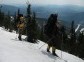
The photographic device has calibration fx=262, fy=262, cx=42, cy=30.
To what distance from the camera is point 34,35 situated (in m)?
24.6

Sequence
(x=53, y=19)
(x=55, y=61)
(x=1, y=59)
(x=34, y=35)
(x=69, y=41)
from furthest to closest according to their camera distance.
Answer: (x=69, y=41) < (x=34, y=35) < (x=53, y=19) < (x=55, y=61) < (x=1, y=59)

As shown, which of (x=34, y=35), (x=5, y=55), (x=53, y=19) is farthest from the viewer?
(x=34, y=35)

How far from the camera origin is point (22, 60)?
1117 centimetres

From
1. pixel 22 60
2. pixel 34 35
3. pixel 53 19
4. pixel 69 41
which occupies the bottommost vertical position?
pixel 69 41

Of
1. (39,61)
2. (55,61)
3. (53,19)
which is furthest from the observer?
(53,19)

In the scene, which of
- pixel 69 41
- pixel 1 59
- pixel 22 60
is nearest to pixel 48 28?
pixel 22 60

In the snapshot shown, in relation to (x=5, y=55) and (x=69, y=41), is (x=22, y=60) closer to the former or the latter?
(x=5, y=55)

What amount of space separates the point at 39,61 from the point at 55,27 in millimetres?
4271

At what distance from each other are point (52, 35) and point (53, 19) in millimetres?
1010

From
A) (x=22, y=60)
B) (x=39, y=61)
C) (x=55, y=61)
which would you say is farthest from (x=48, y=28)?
(x=22, y=60)

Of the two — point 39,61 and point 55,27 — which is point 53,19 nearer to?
point 55,27

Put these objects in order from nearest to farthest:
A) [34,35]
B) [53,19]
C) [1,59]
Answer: [1,59] < [53,19] < [34,35]

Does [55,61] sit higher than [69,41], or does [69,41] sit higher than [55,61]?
[55,61]

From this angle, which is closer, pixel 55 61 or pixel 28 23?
pixel 55 61
